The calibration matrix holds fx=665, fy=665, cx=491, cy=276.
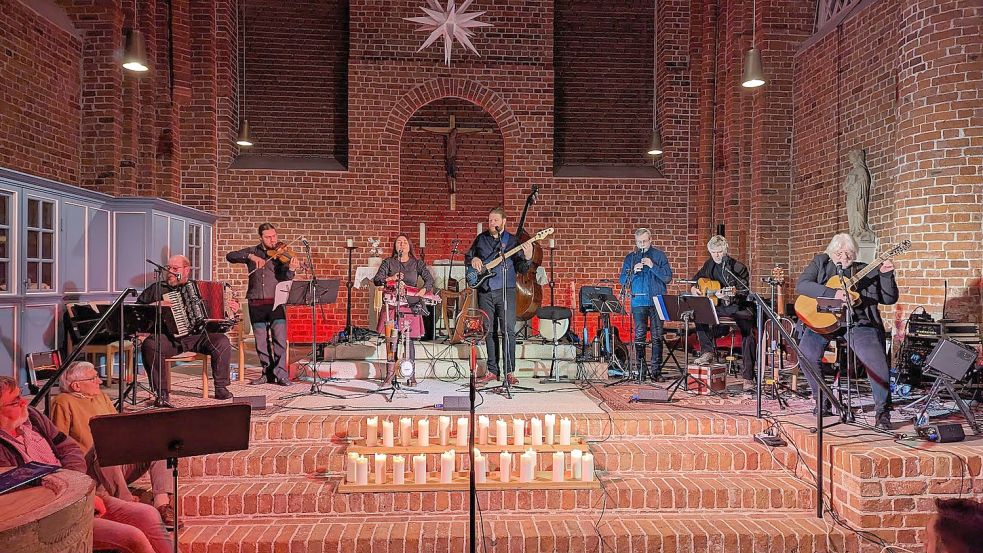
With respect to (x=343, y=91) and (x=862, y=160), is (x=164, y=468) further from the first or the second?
(x=343, y=91)

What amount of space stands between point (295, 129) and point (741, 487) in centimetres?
962

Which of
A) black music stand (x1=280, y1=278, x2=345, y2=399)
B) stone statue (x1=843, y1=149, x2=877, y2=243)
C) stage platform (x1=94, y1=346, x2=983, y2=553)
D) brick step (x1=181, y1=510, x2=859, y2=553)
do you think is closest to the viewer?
brick step (x1=181, y1=510, x2=859, y2=553)

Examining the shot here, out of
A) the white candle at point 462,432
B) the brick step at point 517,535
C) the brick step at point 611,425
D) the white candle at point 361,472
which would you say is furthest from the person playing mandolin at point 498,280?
the brick step at point 517,535

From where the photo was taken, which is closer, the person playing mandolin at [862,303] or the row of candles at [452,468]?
the row of candles at [452,468]

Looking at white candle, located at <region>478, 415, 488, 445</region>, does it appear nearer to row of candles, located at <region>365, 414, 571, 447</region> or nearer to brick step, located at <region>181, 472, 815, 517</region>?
row of candles, located at <region>365, 414, 571, 447</region>

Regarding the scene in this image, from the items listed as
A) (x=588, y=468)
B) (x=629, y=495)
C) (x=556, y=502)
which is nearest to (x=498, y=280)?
(x=588, y=468)

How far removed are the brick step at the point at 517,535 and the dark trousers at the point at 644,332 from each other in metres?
2.97

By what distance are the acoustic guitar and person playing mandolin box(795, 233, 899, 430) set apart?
5 centimetres

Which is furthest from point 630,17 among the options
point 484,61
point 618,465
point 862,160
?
point 618,465

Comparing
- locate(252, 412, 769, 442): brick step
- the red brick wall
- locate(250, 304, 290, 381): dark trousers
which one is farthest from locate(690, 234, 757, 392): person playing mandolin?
the red brick wall

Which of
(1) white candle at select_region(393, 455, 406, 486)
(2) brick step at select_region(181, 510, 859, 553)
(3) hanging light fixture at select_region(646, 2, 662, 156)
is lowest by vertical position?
(2) brick step at select_region(181, 510, 859, 553)

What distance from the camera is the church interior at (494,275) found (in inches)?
173

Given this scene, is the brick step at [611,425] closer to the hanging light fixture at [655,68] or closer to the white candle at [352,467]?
the white candle at [352,467]

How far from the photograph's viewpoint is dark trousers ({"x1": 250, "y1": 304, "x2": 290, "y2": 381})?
693 cm
